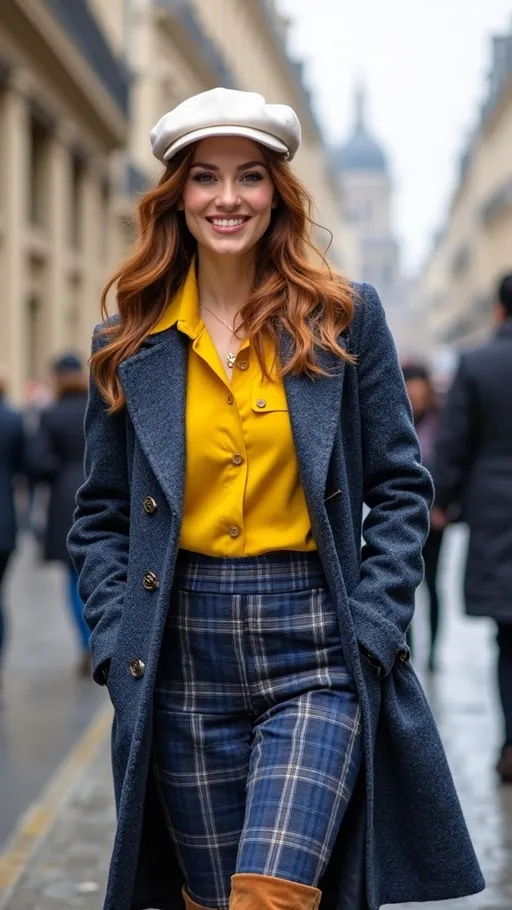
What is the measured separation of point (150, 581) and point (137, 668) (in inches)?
6.2

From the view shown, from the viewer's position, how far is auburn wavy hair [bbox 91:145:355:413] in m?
3.33

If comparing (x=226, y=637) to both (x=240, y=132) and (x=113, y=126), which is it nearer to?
(x=240, y=132)

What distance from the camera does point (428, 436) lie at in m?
9.77

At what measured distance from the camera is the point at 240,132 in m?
3.28

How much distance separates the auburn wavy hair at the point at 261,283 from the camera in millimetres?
3328

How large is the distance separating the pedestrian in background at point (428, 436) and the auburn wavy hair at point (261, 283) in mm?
5839

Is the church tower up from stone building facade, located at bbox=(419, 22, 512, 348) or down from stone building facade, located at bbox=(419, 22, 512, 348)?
up

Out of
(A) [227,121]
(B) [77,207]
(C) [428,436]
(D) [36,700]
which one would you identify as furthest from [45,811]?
(B) [77,207]

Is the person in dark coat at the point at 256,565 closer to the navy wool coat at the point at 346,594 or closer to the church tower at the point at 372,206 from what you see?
the navy wool coat at the point at 346,594

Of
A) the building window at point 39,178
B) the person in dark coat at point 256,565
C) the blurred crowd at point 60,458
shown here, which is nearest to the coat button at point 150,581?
the person in dark coat at point 256,565

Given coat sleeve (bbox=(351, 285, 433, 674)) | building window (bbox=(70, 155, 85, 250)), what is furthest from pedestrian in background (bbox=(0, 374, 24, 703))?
building window (bbox=(70, 155, 85, 250))

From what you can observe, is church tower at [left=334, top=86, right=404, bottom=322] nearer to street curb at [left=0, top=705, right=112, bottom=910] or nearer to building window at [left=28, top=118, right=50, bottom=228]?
building window at [left=28, top=118, right=50, bottom=228]

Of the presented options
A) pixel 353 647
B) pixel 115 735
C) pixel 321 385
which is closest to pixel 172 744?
pixel 115 735

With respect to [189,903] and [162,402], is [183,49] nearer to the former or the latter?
[162,402]
